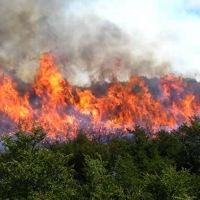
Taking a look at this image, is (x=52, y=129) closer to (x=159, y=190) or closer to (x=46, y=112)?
(x=46, y=112)

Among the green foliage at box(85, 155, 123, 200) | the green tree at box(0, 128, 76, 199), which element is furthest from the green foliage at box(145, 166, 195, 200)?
the green tree at box(0, 128, 76, 199)

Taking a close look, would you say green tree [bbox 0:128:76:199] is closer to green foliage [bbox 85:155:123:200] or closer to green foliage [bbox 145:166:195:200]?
green foliage [bbox 85:155:123:200]

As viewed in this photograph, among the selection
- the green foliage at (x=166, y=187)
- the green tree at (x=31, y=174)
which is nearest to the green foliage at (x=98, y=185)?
the green tree at (x=31, y=174)

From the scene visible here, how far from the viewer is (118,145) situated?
61.9m

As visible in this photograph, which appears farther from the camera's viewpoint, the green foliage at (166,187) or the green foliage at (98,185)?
the green foliage at (166,187)

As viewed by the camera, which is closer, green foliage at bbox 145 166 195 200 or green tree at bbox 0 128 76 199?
green tree at bbox 0 128 76 199

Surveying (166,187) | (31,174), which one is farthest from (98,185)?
(166,187)

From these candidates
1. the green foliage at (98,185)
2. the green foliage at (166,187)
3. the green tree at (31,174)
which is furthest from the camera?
the green foliage at (166,187)

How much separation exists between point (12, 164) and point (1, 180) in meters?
1.62

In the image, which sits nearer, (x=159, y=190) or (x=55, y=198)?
(x=55, y=198)

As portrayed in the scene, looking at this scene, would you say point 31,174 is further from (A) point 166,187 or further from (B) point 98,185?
(A) point 166,187

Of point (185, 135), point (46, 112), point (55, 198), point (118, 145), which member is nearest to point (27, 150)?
point (55, 198)

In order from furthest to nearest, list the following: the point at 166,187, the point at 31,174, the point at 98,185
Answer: the point at 166,187, the point at 98,185, the point at 31,174

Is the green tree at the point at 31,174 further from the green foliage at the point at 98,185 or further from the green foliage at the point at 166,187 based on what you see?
the green foliage at the point at 166,187
